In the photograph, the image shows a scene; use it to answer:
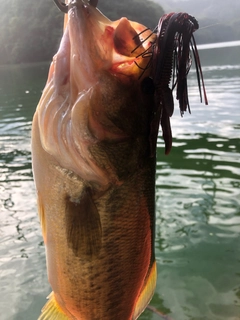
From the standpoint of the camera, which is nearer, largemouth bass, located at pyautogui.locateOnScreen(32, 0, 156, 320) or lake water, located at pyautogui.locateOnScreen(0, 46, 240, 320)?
largemouth bass, located at pyautogui.locateOnScreen(32, 0, 156, 320)

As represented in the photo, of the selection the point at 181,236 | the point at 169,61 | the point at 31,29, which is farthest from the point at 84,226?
the point at 31,29

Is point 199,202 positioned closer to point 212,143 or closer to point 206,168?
point 206,168

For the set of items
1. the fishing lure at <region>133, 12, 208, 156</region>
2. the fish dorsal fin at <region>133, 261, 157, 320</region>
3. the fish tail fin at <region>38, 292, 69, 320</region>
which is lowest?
the fish tail fin at <region>38, 292, 69, 320</region>

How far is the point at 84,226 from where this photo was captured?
1.65 m

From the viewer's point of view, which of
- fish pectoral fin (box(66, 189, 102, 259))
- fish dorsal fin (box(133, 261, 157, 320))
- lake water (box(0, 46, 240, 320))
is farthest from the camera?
lake water (box(0, 46, 240, 320))

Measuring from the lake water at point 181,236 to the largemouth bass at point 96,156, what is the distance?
2.13m

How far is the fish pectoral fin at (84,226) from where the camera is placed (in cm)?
163

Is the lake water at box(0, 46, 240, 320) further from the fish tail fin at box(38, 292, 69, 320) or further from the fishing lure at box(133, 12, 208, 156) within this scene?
the fishing lure at box(133, 12, 208, 156)

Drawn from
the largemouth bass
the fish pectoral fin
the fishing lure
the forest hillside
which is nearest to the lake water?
the largemouth bass

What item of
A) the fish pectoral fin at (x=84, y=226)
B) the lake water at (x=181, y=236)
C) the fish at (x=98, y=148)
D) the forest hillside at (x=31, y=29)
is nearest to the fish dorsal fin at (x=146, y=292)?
the fish at (x=98, y=148)

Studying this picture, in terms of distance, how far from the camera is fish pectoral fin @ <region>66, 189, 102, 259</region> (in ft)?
5.33

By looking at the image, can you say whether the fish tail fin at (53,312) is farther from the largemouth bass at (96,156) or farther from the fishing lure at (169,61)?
the fishing lure at (169,61)

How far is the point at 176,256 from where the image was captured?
448 centimetres

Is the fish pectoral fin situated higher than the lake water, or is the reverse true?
the fish pectoral fin
